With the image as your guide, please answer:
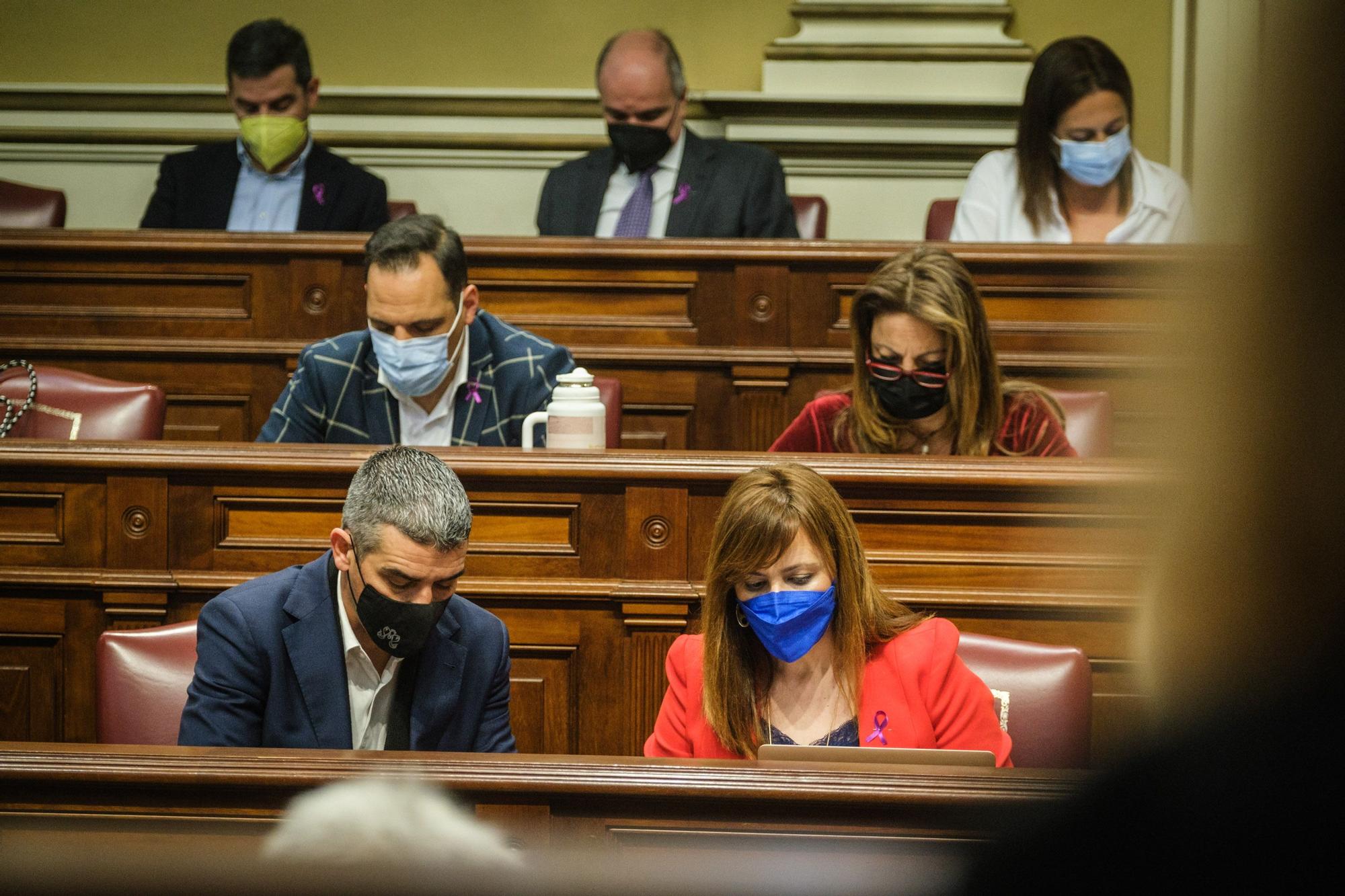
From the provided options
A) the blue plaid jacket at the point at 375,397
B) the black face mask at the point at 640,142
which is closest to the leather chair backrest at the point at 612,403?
the blue plaid jacket at the point at 375,397

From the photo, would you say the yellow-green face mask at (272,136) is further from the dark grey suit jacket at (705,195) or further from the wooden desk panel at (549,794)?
the wooden desk panel at (549,794)

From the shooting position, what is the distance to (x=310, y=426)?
329 cm

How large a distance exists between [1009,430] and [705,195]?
160cm

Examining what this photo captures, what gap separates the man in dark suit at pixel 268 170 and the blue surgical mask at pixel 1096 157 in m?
2.13

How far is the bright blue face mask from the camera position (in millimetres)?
2156

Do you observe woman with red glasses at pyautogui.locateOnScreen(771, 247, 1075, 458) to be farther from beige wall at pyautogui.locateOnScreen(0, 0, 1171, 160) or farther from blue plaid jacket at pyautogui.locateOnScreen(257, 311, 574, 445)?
beige wall at pyautogui.locateOnScreen(0, 0, 1171, 160)

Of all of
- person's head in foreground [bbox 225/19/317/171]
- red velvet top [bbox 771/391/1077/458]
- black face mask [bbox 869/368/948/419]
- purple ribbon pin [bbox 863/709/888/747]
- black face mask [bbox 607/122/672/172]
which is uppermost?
person's head in foreground [bbox 225/19/317/171]

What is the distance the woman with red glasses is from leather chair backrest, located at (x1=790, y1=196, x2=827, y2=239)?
1.61 meters

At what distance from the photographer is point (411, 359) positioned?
10.6 feet

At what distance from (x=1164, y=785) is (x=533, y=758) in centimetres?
117

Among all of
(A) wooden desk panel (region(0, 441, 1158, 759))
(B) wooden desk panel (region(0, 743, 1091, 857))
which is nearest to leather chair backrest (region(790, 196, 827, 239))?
(A) wooden desk panel (region(0, 441, 1158, 759))

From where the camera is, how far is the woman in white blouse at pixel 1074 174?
4.03m

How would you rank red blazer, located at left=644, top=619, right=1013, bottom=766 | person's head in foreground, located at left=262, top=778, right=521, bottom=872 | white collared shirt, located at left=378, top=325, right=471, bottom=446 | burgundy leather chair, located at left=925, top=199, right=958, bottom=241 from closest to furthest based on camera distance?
person's head in foreground, located at left=262, top=778, right=521, bottom=872, red blazer, located at left=644, top=619, right=1013, bottom=766, white collared shirt, located at left=378, top=325, right=471, bottom=446, burgundy leather chair, located at left=925, top=199, right=958, bottom=241

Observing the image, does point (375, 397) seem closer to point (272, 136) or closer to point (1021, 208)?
point (272, 136)
